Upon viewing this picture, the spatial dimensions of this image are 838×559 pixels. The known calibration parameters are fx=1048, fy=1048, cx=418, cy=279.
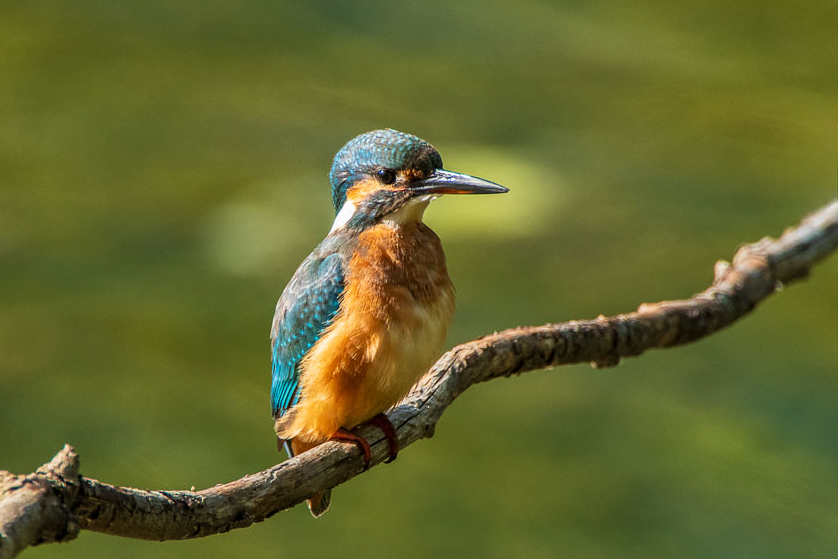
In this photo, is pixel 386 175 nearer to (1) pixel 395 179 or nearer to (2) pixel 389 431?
(1) pixel 395 179

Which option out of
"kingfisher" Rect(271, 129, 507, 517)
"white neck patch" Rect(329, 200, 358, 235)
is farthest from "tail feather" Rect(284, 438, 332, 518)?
"white neck patch" Rect(329, 200, 358, 235)

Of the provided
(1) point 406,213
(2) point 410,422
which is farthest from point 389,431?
(1) point 406,213

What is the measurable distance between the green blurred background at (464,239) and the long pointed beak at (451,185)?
8.19 ft

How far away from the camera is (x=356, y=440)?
7.27 ft

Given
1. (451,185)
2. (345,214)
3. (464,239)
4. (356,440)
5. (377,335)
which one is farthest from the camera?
(464,239)

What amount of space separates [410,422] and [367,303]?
0.94 ft

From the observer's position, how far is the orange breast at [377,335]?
2314 mm

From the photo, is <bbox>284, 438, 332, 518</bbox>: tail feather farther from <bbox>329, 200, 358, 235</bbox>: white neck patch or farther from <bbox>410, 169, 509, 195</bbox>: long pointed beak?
<bbox>410, 169, 509, 195</bbox>: long pointed beak

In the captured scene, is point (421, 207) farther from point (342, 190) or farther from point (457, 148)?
point (457, 148)

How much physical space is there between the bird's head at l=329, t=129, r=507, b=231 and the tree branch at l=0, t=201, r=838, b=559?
0.36 metres

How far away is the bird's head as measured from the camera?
97.2 inches

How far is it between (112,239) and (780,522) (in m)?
3.78

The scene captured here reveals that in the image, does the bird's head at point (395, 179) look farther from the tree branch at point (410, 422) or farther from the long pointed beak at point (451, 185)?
the tree branch at point (410, 422)

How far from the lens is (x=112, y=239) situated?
5.85 meters
